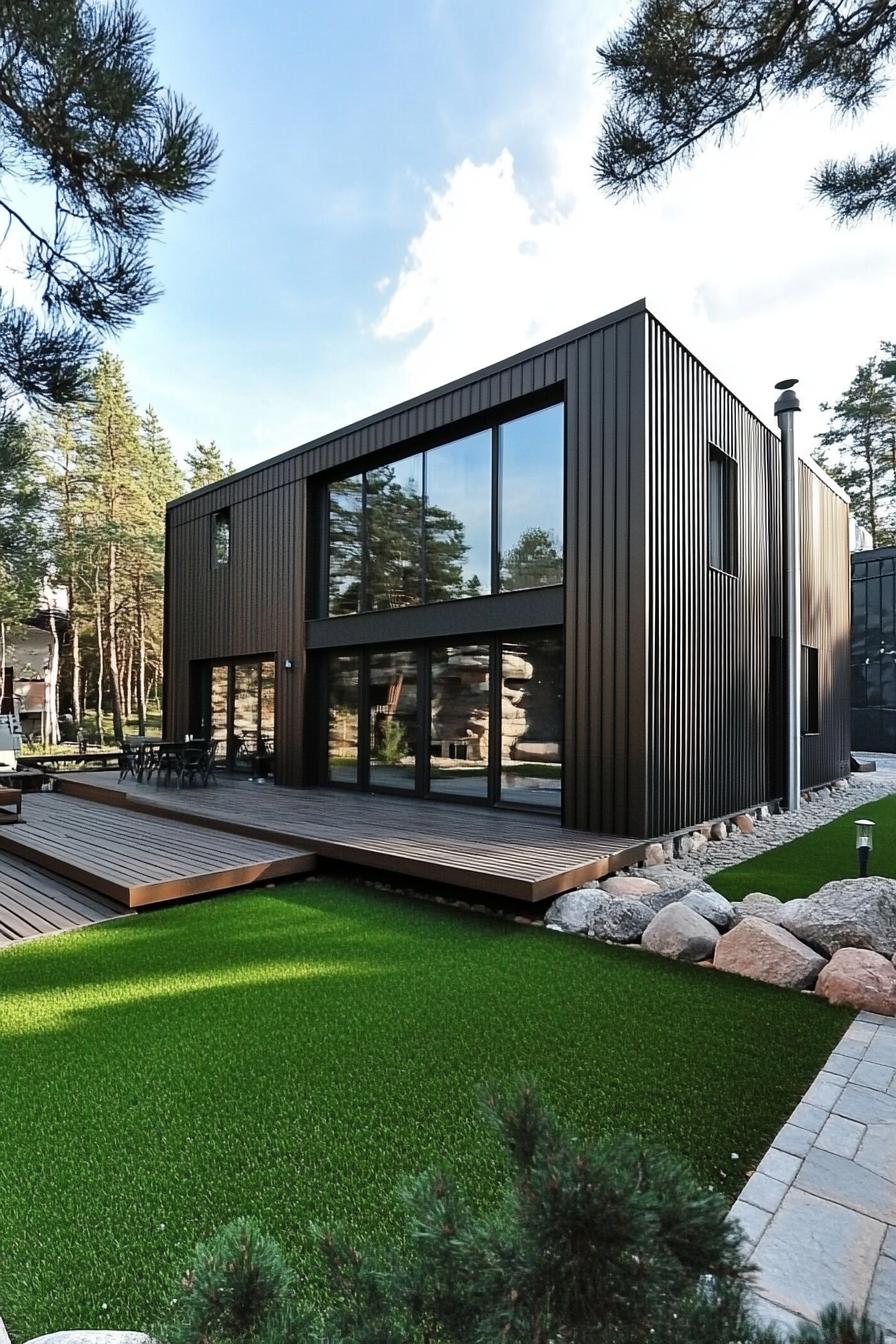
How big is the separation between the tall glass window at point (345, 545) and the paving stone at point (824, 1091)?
7153mm

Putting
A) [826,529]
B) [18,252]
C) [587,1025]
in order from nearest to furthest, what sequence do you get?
[587,1025], [18,252], [826,529]

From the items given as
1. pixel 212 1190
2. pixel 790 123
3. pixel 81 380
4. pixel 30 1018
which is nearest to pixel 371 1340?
pixel 212 1190

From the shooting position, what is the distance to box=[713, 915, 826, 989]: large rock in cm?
333

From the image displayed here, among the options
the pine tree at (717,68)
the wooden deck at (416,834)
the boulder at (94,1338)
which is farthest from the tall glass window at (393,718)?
the boulder at (94,1338)

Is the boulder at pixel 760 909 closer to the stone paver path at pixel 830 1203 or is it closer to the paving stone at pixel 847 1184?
the stone paver path at pixel 830 1203

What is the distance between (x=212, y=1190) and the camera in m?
1.90

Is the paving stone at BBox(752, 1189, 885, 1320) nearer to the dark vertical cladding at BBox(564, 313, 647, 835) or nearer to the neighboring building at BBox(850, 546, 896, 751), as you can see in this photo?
the dark vertical cladding at BBox(564, 313, 647, 835)

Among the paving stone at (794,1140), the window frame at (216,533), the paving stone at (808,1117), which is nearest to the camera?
the paving stone at (794,1140)

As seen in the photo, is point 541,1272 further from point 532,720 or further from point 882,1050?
point 532,720

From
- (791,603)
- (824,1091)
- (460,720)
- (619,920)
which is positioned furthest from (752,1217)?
(791,603)

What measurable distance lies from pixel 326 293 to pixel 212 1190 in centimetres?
1242

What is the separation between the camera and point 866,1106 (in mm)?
2340

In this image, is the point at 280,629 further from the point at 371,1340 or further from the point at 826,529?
the point at 371,1340

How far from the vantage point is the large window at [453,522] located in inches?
270
